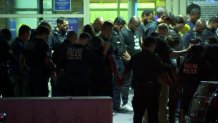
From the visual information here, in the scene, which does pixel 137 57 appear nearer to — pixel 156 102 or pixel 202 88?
pixel 156 102

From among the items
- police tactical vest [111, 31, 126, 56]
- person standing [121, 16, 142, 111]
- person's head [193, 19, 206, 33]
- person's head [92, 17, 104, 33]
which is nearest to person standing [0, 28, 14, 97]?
person's head [92, 17, 104, 33]

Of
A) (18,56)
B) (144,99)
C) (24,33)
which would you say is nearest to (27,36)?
(24,33)

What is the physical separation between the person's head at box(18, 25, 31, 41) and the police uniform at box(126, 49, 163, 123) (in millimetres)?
3177

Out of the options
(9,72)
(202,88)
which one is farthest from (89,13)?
(202,88)

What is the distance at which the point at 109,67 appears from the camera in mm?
12969

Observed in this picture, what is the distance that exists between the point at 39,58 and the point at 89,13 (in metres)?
7.57

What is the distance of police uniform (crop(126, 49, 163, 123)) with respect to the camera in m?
11.1

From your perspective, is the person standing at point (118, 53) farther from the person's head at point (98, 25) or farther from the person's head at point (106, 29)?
the person's head at point (106, 29)

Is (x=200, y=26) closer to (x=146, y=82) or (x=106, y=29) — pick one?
(x=106, y=29)

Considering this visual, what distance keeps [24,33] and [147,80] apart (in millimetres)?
3496

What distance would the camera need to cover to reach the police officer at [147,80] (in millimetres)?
11109

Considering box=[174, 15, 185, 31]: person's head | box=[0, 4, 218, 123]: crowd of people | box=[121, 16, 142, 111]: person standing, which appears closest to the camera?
box=[0, 4, 218, 123]: crowd of people

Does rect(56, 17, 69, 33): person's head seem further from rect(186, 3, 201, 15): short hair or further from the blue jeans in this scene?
rect(186, 3, 201, 15): short hair

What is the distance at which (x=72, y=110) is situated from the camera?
11383 mm
